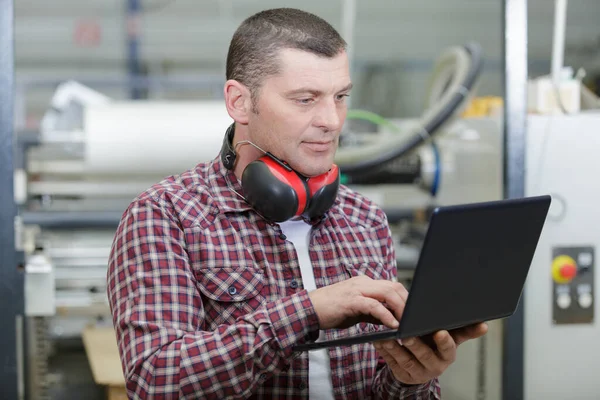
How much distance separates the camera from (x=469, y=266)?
3.06 ft

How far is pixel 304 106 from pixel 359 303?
1.10 ft

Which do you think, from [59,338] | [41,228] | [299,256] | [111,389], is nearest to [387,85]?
[59,338]

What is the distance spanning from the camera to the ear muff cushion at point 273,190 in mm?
1160

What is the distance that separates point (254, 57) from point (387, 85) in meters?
7.50

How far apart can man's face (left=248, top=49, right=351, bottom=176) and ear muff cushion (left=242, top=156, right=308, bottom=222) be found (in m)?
0.03

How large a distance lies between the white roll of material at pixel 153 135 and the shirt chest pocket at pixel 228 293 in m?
1.06

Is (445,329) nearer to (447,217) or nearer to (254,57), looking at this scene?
(447,217)

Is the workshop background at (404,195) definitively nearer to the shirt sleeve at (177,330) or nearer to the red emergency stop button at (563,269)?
the red emergency stop button at (563,269)

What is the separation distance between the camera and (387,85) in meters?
8.52

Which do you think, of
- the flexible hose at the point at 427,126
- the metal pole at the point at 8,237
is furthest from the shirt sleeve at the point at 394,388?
the flexible hose at the point at 427,126

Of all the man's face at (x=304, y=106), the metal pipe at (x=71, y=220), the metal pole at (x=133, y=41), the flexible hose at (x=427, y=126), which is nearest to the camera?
the man's face at (x=304, y=106)

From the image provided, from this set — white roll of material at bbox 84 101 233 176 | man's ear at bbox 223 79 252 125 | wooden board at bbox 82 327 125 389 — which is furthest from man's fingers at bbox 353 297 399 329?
white roll of material at bbox 84 101 233 176

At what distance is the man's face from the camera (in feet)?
A: 3.71

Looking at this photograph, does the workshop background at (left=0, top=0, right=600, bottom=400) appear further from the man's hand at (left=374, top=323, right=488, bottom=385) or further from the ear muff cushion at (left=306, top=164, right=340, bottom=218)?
the man's hand at (left=374, top=323, right=488, bottom=385)
